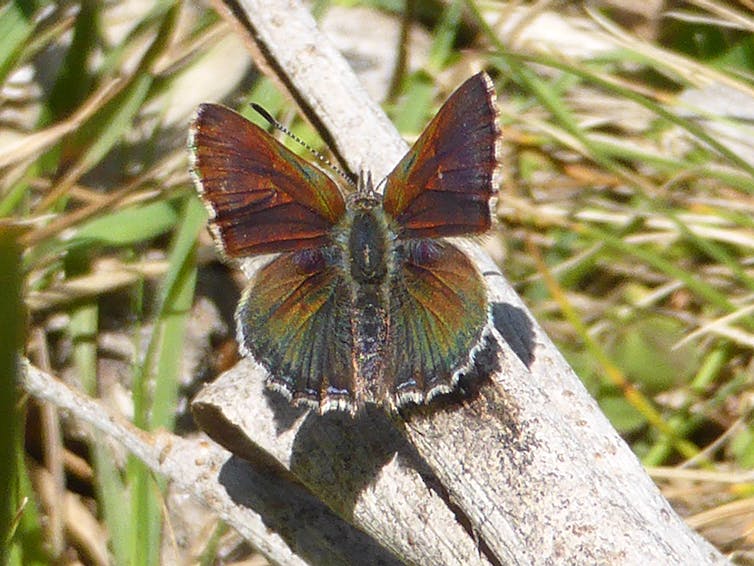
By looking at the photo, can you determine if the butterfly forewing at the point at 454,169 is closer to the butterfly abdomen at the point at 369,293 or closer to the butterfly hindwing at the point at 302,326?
the butterfly abdomen at the point at 369,293

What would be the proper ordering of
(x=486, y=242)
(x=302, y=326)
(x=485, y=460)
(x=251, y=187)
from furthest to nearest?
(x=486, y=242) < (x=251, y=187) < (x=302, y=326) < (x=485, y=460)

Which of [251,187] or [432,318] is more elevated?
[251,187]

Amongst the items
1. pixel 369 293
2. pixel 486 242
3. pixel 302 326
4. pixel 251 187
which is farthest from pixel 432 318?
pixel 486 242

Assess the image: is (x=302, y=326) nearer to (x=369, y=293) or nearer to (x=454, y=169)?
(x=369, y=293)

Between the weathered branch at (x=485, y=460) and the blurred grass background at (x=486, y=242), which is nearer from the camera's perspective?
the weathered branch at (x=485, y=460)

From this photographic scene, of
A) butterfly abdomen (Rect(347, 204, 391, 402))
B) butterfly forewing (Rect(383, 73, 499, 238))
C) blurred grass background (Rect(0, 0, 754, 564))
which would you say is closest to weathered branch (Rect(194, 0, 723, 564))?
butterfly abdomen (Rect(347, 204, 391, 402))

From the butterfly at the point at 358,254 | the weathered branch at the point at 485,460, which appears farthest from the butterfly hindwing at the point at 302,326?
the weathered branch at the point at 485,460
